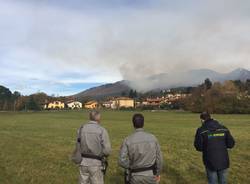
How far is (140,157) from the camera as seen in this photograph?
6320mm

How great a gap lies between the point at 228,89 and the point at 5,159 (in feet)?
394

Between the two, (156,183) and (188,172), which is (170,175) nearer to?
(188,172)

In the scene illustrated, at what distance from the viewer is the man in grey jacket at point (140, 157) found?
6312 millimetres

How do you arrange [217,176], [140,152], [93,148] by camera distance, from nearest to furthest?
[140,152], [93,148], [217,176]

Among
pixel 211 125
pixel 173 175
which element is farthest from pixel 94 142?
pixel 173 175

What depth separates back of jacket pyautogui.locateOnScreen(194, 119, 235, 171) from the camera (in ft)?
25.3

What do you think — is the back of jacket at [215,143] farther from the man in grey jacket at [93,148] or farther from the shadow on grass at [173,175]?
the shadow on grass at [173,175]

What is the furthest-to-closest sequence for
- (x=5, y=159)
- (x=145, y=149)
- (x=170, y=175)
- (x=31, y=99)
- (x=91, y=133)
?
1. (x=31, y=99)
2. (x=5, y=159)
3. (x=170, y=175)
4. (x=91, y=133)
5. (x=145, y=149)

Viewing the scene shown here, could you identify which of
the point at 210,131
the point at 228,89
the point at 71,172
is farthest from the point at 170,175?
the point at 228,89

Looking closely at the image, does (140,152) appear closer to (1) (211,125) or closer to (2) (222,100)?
(1) (211,125)

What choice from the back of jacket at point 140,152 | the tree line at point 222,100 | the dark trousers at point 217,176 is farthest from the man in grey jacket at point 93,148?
the tree line at point 222,100

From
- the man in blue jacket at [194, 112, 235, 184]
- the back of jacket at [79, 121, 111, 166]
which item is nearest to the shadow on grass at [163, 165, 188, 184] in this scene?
the man in blue jacket at [194, 112, 235, 184]

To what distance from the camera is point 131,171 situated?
638 cm

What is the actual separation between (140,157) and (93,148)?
1.46 m
